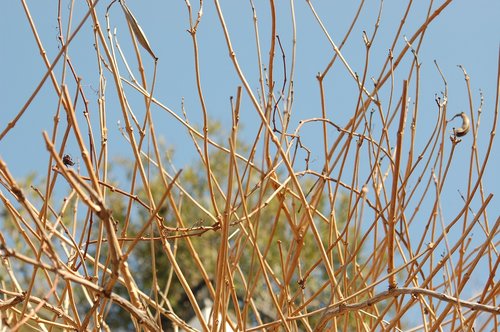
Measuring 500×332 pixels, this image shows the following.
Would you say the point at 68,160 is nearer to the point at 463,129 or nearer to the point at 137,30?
the point at 137,30

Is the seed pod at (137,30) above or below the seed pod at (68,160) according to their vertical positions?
above

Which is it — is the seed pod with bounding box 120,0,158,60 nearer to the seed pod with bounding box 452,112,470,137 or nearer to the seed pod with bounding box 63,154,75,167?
the seed pod with bounding box 63,154,75,167

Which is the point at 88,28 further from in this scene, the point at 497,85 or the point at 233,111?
the point at 497,85

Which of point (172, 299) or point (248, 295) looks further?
point (172, 299)

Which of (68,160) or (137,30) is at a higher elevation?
(137,30)

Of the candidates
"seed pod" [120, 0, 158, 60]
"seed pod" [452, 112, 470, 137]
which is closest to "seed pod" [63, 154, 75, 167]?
"seed pod" [120, 0, 158, 60]

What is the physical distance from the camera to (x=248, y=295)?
2.50 feet

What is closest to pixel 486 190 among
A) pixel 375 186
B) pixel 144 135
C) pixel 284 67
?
pixel 375 186

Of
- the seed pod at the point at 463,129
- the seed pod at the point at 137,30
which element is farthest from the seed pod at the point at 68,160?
the seed pod at the point at 463,129

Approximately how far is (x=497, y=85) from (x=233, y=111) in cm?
26

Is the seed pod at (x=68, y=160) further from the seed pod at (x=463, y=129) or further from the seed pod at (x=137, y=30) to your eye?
the seed pod at (x=463, y=129)

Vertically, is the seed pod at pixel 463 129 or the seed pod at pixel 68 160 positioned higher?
the seed pod at pixel 463 129

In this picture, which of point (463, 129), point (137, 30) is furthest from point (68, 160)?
point (463, 129)

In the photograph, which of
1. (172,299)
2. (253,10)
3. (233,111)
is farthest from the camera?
(172,299)
